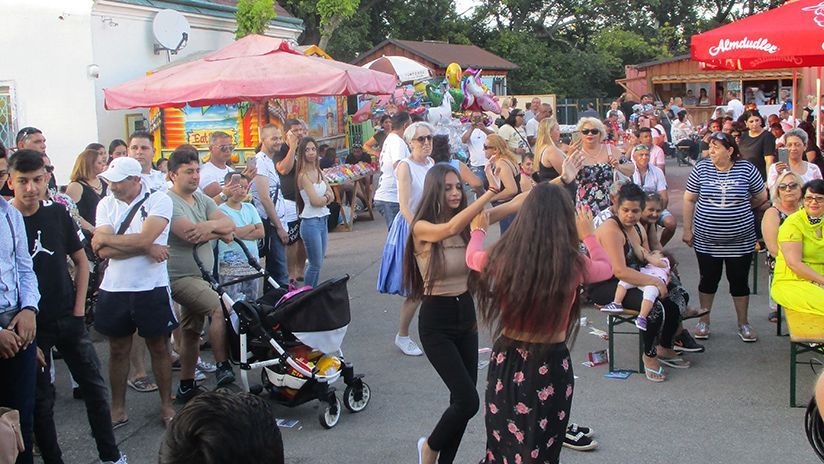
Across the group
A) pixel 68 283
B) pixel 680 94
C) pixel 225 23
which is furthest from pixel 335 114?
pixel 680 94

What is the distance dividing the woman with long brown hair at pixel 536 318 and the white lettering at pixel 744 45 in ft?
19.1

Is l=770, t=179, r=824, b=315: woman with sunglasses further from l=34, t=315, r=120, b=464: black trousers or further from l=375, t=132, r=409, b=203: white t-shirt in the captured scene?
l=34, t=315, r=120, b=464: black trousers

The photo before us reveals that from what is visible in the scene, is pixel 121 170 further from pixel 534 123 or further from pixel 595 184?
pixel 534 123

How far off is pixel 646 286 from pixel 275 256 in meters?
3.58

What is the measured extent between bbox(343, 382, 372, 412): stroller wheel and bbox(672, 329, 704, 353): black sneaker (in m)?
2.63

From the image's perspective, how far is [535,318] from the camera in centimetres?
375

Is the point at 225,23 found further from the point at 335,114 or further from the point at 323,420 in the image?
the point at 323,420

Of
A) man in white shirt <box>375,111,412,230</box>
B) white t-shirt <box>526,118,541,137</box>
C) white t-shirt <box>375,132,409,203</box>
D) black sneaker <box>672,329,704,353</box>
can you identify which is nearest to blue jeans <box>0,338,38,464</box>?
man in white shirt <box>375,111,412,230</box>

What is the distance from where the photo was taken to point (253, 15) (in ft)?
58.1

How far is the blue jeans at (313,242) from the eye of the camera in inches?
326

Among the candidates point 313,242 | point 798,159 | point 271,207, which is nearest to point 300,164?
point 271,207

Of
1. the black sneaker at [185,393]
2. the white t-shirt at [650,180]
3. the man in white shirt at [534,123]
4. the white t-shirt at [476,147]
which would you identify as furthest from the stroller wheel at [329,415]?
the man in white shirt at [534,123]

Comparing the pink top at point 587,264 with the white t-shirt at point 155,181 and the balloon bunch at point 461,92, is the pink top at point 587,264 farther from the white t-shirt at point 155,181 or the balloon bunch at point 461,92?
the balloon bunch at point 461,92

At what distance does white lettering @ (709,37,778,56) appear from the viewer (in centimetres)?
863
